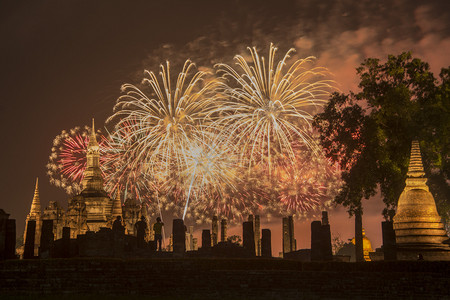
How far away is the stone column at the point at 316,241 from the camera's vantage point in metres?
19.1

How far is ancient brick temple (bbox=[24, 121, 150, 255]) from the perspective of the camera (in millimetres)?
61188

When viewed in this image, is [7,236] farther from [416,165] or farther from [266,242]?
[416,165]

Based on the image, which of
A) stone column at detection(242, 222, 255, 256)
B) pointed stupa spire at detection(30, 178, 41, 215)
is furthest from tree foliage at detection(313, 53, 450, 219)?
pointed stupa spire at detection(30, 178, 41, 215)

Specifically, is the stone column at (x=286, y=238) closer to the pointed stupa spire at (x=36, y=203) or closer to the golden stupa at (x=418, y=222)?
the golden stupa at (x=418, y=222)

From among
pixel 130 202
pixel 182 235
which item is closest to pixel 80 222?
pixel 130 202

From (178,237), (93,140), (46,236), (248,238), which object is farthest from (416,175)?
(93,140)

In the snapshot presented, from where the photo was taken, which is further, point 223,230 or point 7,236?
point 223,230

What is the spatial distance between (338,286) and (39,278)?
8.55 meters

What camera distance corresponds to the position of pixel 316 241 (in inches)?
762

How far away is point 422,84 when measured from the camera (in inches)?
1210

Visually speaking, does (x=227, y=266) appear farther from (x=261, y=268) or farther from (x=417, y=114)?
(x=417, y=114)

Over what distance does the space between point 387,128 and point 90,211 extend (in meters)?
43.6

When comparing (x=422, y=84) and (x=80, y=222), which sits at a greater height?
(x=422, y=84)

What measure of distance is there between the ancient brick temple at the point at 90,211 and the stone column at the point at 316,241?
136 ft
